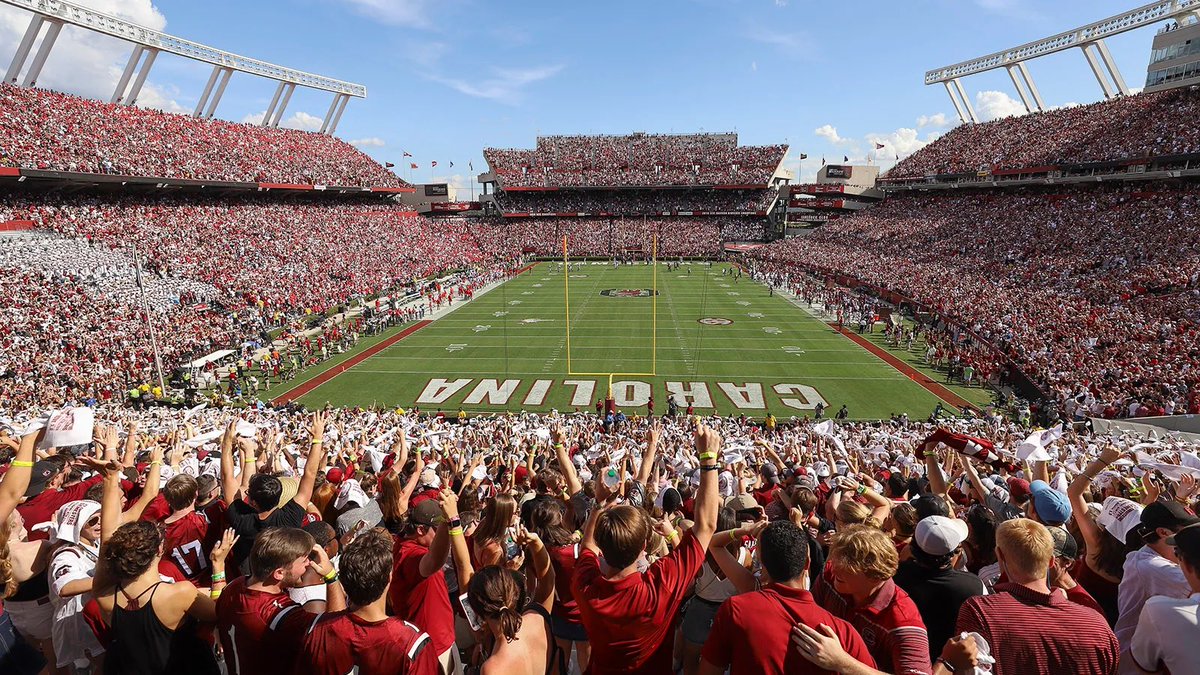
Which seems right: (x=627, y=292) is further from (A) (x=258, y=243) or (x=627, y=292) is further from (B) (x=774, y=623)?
(B) (x=774, y=623)

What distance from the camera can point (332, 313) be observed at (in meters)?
35.4

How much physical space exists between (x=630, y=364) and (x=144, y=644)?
23.5 m

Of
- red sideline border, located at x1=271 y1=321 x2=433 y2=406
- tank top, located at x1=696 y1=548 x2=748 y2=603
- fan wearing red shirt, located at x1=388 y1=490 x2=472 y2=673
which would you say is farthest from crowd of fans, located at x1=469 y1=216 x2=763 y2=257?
fan wearing red shirt, located at x1=388 y1=490 x2=472 y2=673

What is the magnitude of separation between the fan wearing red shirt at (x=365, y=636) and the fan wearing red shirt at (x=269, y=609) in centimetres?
27

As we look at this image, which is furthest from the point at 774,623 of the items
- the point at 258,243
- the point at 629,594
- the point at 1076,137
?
the point at 1076,137

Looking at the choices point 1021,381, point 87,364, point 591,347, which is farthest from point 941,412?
point 87,364

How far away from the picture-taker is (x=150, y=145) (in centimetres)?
4253

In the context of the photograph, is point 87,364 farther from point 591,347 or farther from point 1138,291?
point 1138,291

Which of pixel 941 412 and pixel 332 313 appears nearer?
pixel 941 412

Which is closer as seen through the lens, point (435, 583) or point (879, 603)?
point (879, 603)

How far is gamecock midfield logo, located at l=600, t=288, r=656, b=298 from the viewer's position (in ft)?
140

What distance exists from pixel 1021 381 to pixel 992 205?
36.7 metres

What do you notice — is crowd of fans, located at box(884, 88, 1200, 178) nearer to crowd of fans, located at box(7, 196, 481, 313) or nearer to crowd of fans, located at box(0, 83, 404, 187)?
crowd of fans, located at box(7, 196, 481, 313)

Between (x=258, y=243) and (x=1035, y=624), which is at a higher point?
(x=1035, y=624)
